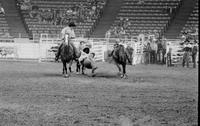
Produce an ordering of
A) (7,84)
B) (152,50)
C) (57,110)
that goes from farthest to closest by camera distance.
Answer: (152,50), (7,84), (57,110)

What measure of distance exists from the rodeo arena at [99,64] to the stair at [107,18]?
78 millimetres

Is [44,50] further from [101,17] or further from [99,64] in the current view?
[101,17]

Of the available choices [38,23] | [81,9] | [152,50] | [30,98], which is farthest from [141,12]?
[30,98]

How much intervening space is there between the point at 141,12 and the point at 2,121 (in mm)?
35772

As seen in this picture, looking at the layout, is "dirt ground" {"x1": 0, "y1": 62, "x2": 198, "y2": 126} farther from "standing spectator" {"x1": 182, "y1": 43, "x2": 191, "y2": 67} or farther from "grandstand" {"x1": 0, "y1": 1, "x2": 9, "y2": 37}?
"grandstand" {"x1": 0, "y1": 1, "x2": 9, "y2": 37}

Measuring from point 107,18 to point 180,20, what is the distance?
582 cm

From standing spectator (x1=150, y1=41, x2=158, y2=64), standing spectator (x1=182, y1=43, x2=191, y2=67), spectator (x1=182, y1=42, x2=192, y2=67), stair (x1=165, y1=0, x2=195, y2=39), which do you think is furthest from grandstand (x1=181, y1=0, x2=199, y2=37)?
standing spectator (x1=182, y1=43, x2=191, y2=67)

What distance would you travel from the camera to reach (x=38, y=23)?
42.7m

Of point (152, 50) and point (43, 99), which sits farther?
point (152, 50)

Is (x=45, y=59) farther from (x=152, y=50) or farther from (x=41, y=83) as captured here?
(x=41, y=83)

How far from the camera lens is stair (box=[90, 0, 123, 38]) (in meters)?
40.9

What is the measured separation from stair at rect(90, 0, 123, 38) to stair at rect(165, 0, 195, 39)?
475cm

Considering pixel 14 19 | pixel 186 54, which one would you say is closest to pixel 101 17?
pixel 14 19

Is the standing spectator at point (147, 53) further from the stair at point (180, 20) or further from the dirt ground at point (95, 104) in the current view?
the dirt ground at point (95, 104)
